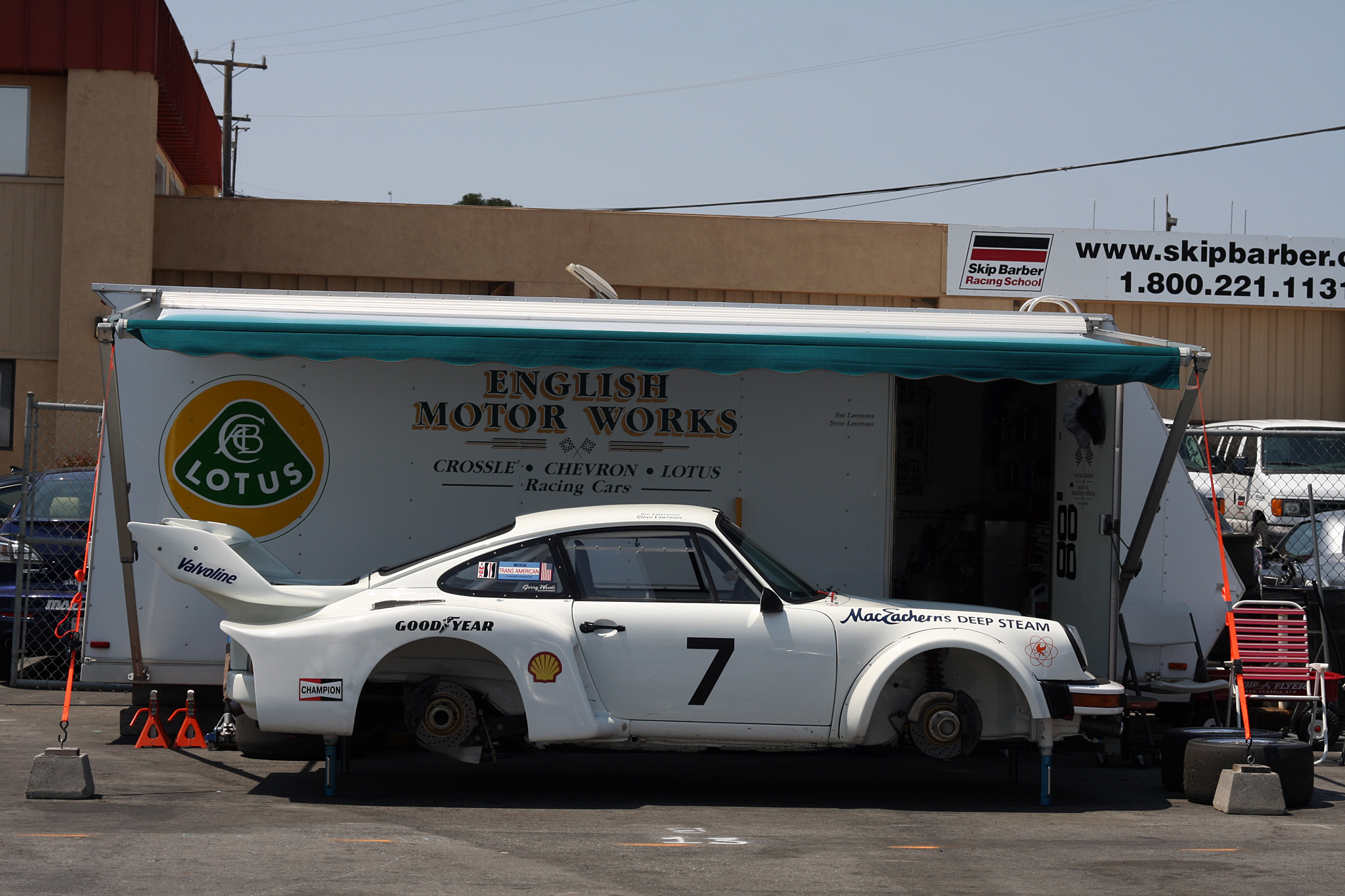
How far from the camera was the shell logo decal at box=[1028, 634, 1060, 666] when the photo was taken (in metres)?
6.73

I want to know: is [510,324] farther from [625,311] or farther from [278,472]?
[278,472]

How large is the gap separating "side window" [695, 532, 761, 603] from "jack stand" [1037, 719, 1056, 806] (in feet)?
5.50

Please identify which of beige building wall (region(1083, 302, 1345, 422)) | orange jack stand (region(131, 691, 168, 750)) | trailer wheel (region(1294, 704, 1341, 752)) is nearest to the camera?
orange jack stand (region(131, 691, 168, 750))

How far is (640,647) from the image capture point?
6594mm

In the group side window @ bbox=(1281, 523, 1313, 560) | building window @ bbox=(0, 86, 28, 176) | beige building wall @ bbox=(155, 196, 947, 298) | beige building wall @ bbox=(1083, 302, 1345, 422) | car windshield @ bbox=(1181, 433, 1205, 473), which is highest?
building window @ bbox=(0, 86, 28, 176)

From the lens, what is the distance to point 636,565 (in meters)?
6.83

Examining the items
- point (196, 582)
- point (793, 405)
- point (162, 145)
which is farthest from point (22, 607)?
point (162, 145)

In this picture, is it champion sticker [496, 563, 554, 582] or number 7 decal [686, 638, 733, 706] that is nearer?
number 7 decal [686, 638, 733, 706]

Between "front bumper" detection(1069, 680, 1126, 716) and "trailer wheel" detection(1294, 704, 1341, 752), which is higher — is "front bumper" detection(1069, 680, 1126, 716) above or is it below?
above

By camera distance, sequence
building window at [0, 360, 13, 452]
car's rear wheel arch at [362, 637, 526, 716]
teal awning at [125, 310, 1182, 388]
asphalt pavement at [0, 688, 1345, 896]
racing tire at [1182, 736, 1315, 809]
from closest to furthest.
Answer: asphalt pavement at [0, 688, 1345, 896]
car's rear wheel arch at [362, 637, 526, 716]
racing tire at [1182, 736, 1315, 809]
teal awning at [125, 310, 1182, 388]
building window at [0, 360, 13, 452]

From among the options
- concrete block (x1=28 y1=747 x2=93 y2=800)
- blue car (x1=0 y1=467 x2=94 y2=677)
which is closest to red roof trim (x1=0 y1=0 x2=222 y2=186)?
blue car (x1=0 y1=467 x2=94 y2=677)

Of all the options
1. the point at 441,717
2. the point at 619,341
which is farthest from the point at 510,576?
the point at 619,341

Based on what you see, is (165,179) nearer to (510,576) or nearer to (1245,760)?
(510,576)

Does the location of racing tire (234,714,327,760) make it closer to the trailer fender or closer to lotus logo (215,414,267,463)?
lotus logo (215,414,267,463)
